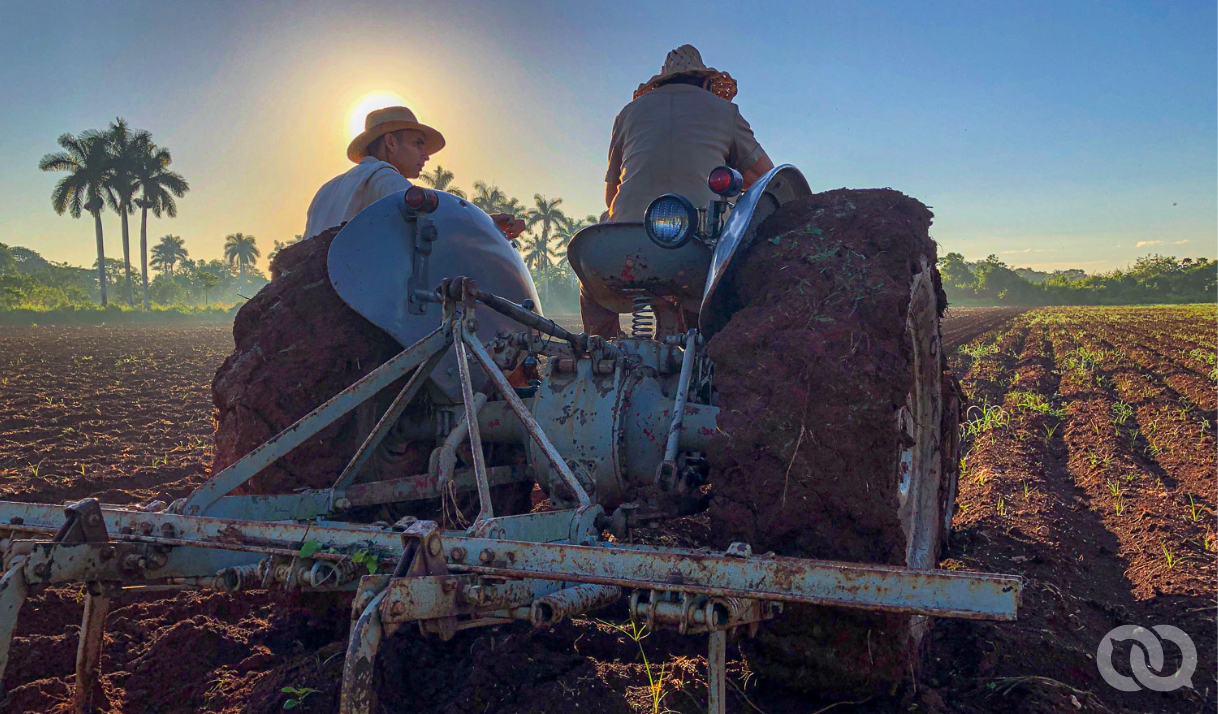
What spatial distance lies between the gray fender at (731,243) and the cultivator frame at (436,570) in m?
0.22

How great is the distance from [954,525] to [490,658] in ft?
9.71

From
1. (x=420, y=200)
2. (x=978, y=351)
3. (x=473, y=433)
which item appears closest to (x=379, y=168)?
(x=420, y=200)

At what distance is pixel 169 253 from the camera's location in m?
101

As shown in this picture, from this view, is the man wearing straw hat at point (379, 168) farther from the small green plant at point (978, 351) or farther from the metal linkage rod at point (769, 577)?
the small green plant at point (978, 351)

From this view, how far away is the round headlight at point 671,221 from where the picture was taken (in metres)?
2.80

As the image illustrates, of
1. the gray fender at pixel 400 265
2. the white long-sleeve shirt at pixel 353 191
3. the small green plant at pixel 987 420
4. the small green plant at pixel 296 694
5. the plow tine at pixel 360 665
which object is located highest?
the white long-sleeve shirt at pixel 353 191

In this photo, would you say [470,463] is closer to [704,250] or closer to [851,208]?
[704,250]

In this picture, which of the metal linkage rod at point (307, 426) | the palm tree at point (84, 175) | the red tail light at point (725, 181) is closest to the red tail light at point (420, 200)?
the metal linkage rod at point (307, 426)

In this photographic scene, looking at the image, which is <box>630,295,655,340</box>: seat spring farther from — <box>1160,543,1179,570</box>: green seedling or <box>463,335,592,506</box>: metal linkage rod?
<box>1160,543,1179,570</box>: green seedling

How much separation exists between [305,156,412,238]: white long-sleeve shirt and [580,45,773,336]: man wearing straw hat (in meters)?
1.17

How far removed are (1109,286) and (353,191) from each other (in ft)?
241

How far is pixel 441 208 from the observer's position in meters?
3.46

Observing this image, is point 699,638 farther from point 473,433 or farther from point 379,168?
point 379,168

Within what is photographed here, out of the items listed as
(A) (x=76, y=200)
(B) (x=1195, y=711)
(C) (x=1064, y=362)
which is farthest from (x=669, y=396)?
(A) (x=76, y=200)
